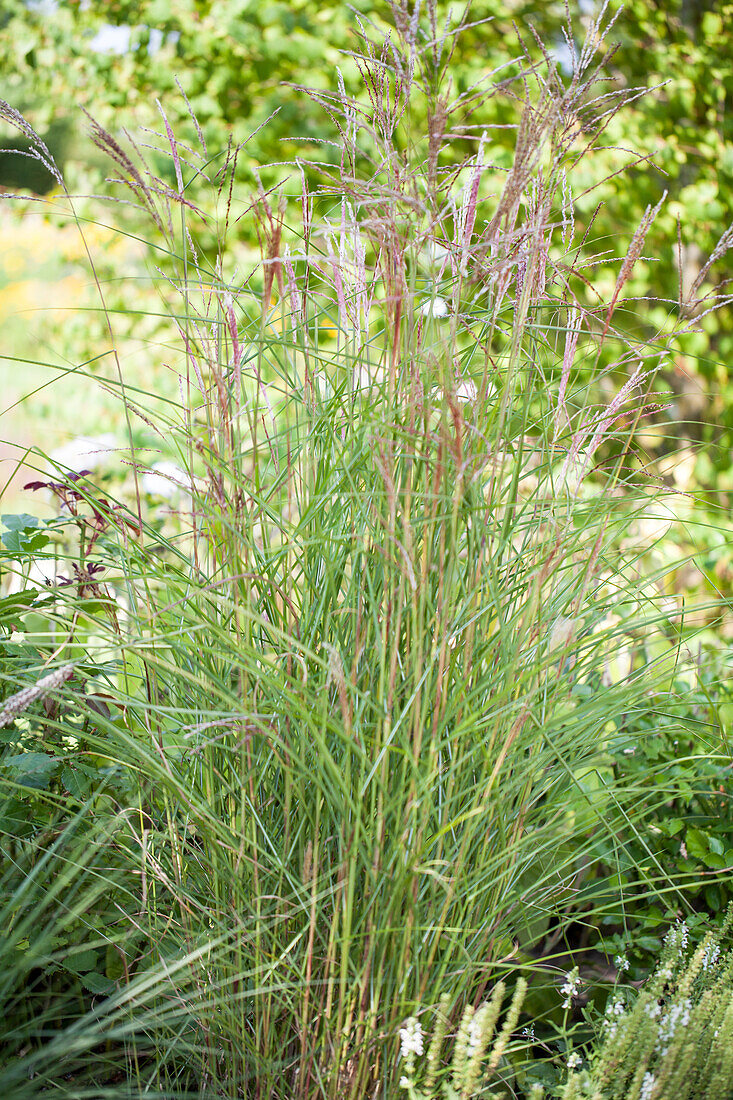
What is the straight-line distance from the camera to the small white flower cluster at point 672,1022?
39.6 inches

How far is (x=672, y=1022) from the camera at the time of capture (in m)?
1.02

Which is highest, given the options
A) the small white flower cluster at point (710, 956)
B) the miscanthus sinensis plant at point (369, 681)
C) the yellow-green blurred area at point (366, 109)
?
the yellow-green blurred area at point (366, 109)

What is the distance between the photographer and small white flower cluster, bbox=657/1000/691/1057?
1.01 m

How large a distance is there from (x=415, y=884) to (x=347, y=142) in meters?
0.87

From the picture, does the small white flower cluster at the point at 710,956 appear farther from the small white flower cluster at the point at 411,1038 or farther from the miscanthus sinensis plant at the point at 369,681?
the small white flower cluster at the point at 411,1038

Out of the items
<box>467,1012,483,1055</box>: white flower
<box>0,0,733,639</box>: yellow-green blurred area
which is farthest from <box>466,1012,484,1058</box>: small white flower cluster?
<box>0,0,733,639</box>: yellow-green blurred area

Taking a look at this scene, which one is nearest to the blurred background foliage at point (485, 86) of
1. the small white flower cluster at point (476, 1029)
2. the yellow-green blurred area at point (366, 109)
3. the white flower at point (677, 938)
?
the yellow-green blurred area at point (366, 109)

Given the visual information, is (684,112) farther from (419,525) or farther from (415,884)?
(415,884)

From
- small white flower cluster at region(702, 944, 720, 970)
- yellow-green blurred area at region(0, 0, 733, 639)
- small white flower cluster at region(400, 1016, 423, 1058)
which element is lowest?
small white flower cluster at region(702, 944, 720, 970)

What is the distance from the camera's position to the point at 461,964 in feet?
3.41

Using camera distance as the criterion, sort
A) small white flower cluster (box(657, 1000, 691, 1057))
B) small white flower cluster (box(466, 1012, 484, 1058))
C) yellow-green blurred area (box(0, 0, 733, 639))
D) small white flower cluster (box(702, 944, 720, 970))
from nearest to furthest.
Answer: small white flower cluster (box(466, 1012, 484, 1058)) → small white flower cluster (box(657, 1000, 691, 1057)) → small white flower cluster (box(702, 944, 720, 970)) → yellow-green blurred area (box(0, 0, 733, 639))

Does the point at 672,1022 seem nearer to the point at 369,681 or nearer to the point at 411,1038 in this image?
the point at 411,1038

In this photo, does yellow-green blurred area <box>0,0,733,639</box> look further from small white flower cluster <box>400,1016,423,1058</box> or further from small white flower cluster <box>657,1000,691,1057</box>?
small white flower cluster <box>400,1016,423,1058</box>

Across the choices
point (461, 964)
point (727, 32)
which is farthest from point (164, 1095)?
point (727, 32)
